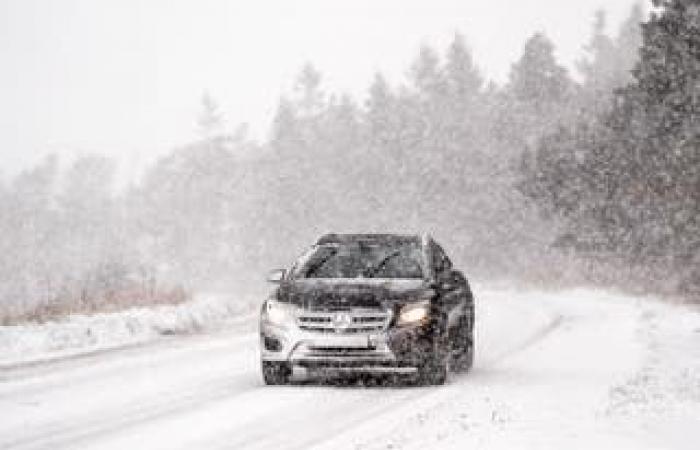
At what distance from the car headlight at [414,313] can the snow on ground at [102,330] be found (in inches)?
223

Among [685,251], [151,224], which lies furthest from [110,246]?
[685,251]

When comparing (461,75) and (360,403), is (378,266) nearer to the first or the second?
(360,403)

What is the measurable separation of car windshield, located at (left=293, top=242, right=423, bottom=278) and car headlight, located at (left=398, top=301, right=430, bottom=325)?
104 cm

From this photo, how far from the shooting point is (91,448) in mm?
9938

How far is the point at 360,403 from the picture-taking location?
512 inches

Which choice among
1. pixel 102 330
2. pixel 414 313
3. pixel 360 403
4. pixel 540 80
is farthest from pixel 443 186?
pixel 360 403

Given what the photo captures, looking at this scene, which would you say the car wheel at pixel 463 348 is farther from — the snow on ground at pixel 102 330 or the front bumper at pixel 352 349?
the snow on ground at pixel 102 330

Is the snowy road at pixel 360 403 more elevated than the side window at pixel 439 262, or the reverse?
the side window at pixel 439 262

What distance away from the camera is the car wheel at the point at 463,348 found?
15820 millimetres

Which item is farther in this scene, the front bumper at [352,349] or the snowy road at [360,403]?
the front bumper at [352,349]

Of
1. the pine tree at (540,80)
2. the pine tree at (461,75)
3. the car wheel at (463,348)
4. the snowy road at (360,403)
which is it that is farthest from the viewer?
the pine tree at (461,75)

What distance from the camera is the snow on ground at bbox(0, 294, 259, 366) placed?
19.1 m

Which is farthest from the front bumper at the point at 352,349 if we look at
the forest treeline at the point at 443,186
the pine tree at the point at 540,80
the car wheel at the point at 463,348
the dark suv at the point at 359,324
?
the pine tree at the point at 540,80

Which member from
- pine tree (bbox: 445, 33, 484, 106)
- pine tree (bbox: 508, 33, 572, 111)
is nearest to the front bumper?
pine tree (bbox: 508, 33, 572, 111)
